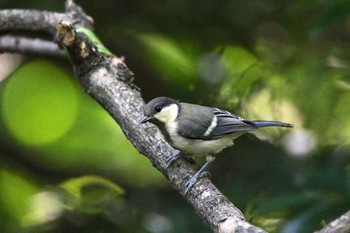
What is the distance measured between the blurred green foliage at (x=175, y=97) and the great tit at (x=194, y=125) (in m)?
0.30

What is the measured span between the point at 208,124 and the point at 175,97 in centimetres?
71

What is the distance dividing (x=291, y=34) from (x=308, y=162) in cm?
69

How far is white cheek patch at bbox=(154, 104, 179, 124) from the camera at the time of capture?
233 cm

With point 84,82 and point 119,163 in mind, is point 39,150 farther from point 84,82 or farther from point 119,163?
point 84,82

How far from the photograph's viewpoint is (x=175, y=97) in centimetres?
308

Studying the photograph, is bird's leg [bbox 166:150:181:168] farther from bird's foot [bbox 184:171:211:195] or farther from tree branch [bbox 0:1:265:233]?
bird's foot [bbox 184:171:211:195]

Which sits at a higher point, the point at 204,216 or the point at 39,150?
the point at 39,150

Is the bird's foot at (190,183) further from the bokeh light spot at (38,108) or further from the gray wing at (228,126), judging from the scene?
the bokeh light spot at (38,108)

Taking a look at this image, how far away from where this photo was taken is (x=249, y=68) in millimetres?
2939

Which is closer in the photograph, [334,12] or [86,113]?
[334,12]

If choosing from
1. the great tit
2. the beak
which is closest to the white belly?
the great tit

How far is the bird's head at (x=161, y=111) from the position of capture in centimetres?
232

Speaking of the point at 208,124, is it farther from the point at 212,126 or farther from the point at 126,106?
the point at 126,106

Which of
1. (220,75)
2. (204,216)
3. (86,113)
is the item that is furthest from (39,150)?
(204,216)
